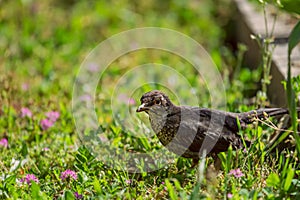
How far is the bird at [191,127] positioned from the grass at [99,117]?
12 centimetres

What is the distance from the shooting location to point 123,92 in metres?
6.19

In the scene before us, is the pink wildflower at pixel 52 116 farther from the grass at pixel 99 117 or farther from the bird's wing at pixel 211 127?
the bird's wing at pixel 211 127

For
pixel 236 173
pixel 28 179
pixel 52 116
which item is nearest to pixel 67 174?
pixel 28 179

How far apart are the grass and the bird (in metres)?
0.12

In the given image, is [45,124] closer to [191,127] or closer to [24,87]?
[24,87]

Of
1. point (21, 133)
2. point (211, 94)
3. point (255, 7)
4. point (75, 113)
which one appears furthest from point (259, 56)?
point (21, 133)

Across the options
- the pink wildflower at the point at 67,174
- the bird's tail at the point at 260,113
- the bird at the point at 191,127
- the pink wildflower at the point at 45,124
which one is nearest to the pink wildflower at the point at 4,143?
the pink wildflower at the point at 45,124

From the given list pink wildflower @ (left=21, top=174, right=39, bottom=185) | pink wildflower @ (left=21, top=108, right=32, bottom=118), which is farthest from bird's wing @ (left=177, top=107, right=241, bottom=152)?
pink wildflower @ (left=21, top=108, right=32, bottom=118)

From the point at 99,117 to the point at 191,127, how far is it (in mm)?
1627

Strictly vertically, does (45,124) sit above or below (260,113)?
above

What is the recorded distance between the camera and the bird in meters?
4.12

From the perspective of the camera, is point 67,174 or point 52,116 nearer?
point 67,174

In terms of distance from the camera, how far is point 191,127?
4.14 m

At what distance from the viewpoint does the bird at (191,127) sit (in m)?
4.12
